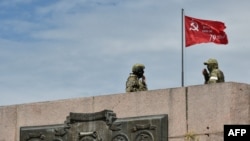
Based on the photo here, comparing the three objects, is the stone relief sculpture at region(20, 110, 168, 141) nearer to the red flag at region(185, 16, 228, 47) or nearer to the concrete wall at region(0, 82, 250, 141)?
the concrete wall at region(0, 82, 250, 141)

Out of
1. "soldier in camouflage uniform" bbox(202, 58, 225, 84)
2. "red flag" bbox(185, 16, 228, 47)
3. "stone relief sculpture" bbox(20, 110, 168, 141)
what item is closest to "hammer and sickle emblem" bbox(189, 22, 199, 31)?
"red flag" bbox(185, 16, 228, 47)

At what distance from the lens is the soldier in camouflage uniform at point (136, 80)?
21109mm

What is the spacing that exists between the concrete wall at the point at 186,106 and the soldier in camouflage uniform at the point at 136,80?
43 cm

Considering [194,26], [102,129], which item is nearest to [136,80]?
[102,129]

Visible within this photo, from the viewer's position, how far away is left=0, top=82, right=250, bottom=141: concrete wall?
19203 millimetres

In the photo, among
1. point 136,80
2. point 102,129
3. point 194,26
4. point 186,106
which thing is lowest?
point 102,129

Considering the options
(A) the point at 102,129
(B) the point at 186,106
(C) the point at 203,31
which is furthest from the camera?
(C) the point at 203,31

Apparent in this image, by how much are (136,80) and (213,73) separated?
5.51ft

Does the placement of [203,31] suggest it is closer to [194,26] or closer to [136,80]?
[194,26]

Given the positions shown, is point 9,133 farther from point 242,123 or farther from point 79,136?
point 242,123

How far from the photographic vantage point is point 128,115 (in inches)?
811

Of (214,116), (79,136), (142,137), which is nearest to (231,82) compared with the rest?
(214,116)

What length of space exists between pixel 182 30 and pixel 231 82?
2.74m

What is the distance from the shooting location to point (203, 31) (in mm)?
21359
